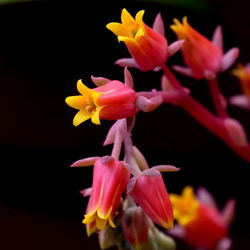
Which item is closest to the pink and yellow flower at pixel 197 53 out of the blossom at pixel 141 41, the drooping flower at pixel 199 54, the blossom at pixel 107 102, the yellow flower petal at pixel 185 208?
the drooping flower at pixel 199 54

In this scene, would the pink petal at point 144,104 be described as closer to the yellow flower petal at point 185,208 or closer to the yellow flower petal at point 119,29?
the yellow flower petal at point 119,29

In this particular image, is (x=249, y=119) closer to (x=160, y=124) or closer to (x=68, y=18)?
(x=160, y=124)

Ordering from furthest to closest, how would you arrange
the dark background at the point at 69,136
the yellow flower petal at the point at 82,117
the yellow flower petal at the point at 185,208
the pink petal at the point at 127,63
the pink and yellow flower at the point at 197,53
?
the dark background at the point at 69,136 → the yellow flower petal at the point at 185,208 → the pink and yellow flower at the point at 197,53 → the pink petal at the point at 127,63 → the yellow flower petal at the point at 82,117

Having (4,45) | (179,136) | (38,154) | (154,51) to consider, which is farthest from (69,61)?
(154,51)

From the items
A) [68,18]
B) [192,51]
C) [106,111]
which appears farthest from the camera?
[68,18]

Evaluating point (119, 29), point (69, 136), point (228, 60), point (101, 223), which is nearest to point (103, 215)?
point (101, 223)
